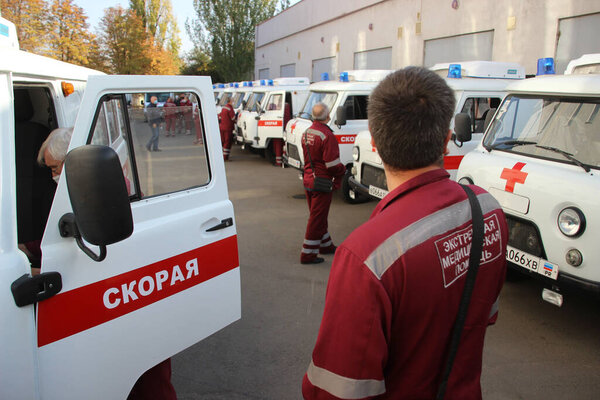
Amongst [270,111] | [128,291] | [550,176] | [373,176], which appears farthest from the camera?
[270,111]

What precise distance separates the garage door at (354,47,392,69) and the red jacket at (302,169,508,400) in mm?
18072

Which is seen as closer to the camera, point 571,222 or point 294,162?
point 571,222

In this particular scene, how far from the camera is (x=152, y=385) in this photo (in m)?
2.36

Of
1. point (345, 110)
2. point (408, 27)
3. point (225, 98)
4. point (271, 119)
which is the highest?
point (408, 27)

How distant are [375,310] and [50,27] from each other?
10022 mm

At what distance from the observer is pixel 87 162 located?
4.93ft

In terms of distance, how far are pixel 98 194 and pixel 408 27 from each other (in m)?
17.4

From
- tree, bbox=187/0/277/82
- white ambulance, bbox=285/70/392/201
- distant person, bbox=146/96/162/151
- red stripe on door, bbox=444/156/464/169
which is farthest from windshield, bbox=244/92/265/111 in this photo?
tree, bbox=187/0/277/82

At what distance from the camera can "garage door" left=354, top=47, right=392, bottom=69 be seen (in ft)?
60.8

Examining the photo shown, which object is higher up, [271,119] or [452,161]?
[271,119]

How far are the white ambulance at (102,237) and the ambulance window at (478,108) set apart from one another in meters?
5.21

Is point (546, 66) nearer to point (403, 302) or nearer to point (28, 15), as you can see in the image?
point (403, 302)

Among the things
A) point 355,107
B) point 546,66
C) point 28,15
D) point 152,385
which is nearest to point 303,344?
point 152,385

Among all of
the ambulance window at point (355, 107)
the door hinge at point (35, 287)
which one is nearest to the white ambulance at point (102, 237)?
the door hinge at point (35, 287)
